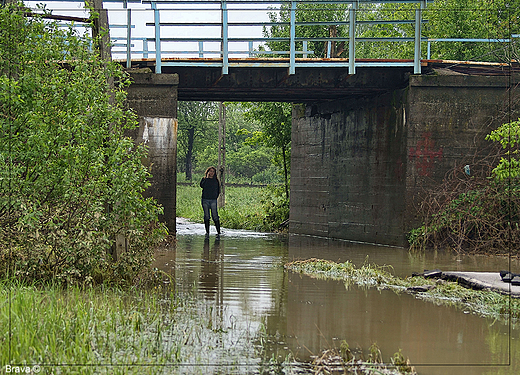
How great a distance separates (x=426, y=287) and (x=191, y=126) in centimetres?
6377

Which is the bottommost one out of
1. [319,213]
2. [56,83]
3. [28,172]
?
[319,213]

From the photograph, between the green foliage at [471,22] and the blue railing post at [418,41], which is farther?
the green foliage at [471,22]

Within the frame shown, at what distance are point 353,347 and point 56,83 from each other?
18.6ft

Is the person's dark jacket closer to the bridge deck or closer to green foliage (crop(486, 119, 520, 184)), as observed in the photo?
the bridge deck

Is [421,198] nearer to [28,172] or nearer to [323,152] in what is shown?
[323,152]

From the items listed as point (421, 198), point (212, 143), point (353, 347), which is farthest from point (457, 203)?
point (212, 143)

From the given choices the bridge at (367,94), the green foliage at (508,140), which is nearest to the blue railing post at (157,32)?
the bridge at (367,94)

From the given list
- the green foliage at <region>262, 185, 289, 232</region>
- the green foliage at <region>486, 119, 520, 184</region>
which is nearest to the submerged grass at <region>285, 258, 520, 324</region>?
the green foliage at <region>486, 119, 520, 184</region>

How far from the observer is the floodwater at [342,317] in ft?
20.9

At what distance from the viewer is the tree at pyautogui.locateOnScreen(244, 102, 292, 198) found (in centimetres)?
2651

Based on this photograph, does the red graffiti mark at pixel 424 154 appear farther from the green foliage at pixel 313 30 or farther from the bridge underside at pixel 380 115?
the green foliage at pixel 313 30

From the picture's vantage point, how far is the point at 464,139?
692 inches

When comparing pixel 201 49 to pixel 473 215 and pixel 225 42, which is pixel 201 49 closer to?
pixel 225 42

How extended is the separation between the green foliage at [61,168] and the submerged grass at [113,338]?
3.98 ft
